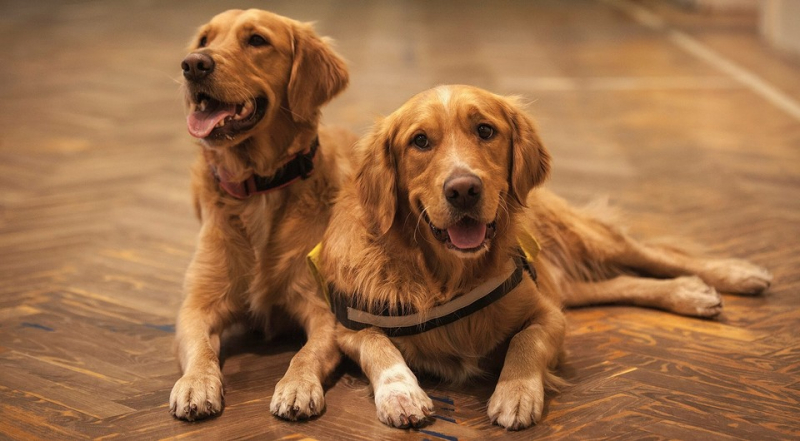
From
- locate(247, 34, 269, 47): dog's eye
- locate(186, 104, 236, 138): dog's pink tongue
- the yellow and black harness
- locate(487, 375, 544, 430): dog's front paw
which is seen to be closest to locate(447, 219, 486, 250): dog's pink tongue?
the yellow and black harness

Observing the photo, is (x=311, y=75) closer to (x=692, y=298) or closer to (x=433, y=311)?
(x=433, y=311)

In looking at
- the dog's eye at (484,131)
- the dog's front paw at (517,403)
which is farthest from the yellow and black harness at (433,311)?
the dog's eye at (484,131)

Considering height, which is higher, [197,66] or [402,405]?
[197,66]

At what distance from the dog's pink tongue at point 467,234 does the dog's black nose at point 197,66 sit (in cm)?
104

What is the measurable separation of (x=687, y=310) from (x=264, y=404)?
1.66 metres

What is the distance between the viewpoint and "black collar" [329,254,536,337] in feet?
9.19

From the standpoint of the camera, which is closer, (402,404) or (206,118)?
(402,404)

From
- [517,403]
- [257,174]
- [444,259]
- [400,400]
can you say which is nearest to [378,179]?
[444,259]

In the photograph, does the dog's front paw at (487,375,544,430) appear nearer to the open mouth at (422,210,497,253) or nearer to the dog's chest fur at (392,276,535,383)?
the dog's chest fur at (392,276,535,383)

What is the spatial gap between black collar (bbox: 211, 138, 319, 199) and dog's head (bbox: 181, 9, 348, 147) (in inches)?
5.8

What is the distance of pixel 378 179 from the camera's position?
2.83 meters

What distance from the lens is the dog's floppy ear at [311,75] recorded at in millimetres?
3227

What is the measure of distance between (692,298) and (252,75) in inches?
72.1

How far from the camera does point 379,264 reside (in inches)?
112
